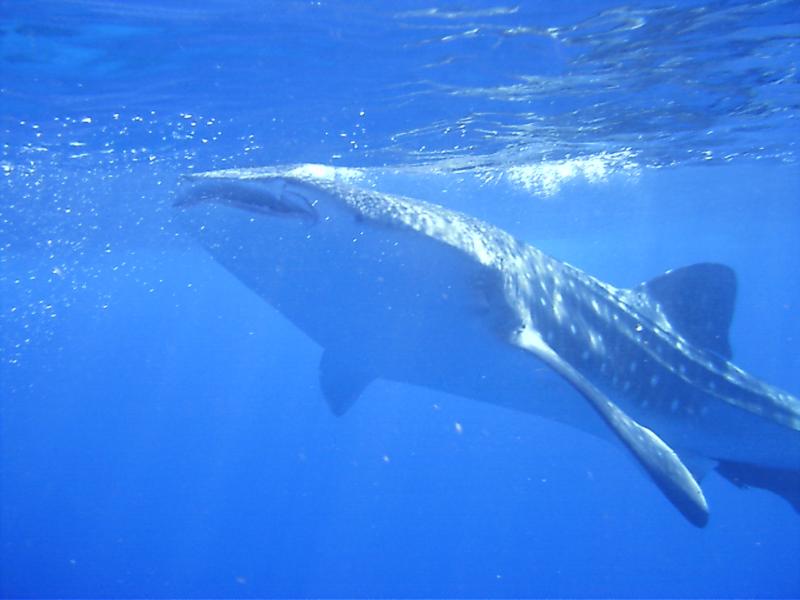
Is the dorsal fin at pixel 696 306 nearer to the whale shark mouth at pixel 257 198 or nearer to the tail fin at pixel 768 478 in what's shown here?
the tail fin at pixel 768 478

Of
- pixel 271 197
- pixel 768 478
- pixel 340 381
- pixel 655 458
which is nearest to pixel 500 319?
pixel 655 458

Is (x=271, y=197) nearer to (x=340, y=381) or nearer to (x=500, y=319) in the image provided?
(x=500, y=319)

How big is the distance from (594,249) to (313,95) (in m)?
45.1

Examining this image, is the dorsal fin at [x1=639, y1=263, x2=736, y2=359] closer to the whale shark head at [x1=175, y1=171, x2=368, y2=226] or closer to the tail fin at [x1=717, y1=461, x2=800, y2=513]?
the tail fin at [x1=717, y1=461, x2=800, y2=513]

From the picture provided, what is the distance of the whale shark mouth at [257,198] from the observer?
4297mm

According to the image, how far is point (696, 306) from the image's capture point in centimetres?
700

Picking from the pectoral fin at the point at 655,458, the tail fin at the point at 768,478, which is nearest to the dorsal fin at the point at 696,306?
the tail fin at the point at 768,478

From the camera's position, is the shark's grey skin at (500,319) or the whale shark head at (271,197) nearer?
the whale shark head at (271,197)

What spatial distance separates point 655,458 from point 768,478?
333 centimetres

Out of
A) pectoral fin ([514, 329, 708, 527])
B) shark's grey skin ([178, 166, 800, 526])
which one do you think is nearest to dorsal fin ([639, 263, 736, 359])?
shark's grey skin ([178, 166, 800, 526])

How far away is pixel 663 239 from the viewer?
47.8 m

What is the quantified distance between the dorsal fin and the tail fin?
3.97 ft

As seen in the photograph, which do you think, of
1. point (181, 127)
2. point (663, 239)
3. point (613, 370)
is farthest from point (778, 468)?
point (663, 239)

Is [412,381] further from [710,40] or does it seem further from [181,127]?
[181,127]
